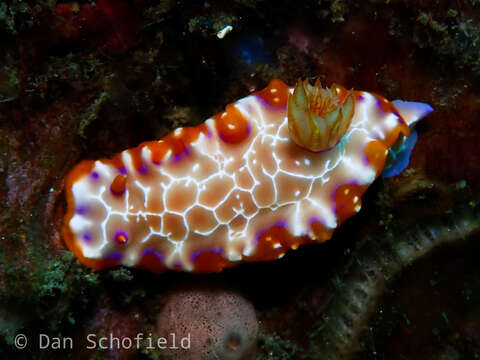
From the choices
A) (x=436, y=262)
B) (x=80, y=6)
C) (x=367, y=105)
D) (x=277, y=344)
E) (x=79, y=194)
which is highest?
(x=80, y=6)

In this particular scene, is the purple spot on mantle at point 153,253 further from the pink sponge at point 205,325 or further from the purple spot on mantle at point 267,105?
the purple spot on mantle at point 267,105

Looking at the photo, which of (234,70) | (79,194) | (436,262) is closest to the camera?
(79,194)

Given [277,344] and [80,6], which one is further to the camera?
[277,344]

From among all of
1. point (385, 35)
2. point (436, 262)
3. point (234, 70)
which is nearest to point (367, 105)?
point (385, 35)

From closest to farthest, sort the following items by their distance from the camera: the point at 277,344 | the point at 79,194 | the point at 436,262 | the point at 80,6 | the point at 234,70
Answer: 1. the point at 80,6
2. the point at 79,194
3. the point at 436,262
4. the point at 234,70
5. the point at 277,344

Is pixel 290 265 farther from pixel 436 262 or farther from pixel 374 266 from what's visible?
pixel 436 262

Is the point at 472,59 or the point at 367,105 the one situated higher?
the point at 472,59
